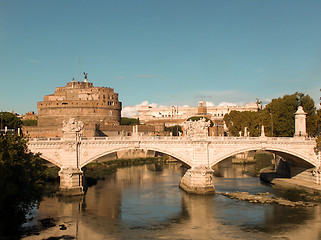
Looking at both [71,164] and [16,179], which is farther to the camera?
[71,164]

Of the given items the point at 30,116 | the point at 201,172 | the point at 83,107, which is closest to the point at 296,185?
the point at 201,172

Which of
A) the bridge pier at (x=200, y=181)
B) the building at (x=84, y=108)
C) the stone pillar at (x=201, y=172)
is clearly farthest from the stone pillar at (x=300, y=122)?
the building at (x=84, y=108)

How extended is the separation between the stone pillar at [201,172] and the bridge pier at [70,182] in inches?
400

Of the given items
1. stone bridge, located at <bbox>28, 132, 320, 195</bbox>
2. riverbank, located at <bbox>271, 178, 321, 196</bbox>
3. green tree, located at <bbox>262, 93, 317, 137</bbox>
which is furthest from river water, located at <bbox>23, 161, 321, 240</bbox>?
green tree, located at <bbox>262, 93, 317, 137</bbox>

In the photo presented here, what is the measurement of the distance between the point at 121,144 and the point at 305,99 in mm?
25960

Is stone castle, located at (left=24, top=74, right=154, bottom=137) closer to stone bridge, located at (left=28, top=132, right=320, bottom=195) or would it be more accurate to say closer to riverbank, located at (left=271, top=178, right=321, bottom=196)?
stone bridge, located at (left=28, top=132, right=320, bottom=195)

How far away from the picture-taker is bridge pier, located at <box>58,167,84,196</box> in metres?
33.9

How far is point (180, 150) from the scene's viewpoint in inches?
1444

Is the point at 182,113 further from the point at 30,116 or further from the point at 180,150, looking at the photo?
the point at 180,150

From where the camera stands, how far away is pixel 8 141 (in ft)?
76.6

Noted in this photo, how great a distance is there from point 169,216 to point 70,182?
975 cm

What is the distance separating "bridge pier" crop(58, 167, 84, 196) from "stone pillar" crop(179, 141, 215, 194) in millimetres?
10151

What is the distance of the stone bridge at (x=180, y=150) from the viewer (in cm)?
3428

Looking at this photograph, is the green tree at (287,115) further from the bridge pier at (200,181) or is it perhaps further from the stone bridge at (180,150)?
the bridge pier at (200,181)
